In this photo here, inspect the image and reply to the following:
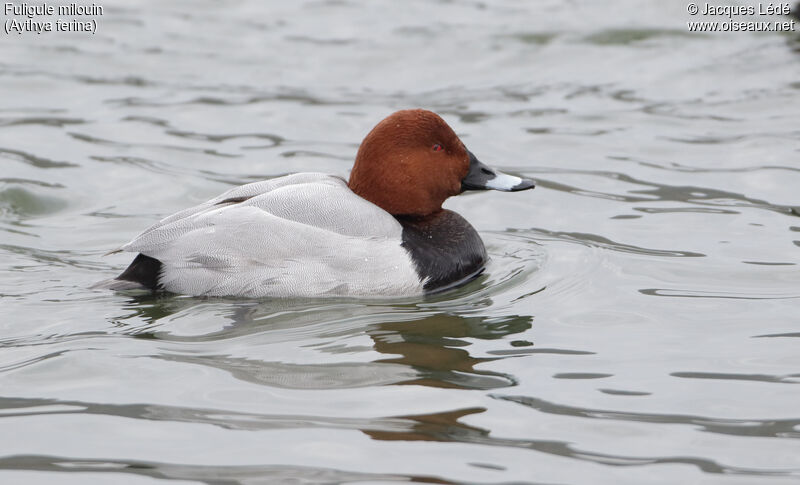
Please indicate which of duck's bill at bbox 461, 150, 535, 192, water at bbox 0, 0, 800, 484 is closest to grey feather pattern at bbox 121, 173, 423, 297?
water at bbox 0, 0, 800, 484

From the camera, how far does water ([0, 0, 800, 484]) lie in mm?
4098

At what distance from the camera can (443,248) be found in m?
5.97

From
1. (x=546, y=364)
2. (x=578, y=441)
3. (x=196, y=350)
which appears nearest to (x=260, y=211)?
(x=196, y=350)

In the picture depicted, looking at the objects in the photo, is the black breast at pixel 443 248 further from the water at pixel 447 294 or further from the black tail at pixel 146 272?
the black tail at pixel 146 272

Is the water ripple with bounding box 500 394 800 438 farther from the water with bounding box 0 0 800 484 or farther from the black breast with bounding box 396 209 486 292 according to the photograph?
the black breast with bounding box 396 209 486 292

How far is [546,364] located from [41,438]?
2.06 metres

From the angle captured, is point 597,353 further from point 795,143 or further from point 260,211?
point 795,143

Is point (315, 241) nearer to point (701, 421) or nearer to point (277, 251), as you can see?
point (277, 251)

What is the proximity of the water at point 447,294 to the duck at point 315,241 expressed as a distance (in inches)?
4.5

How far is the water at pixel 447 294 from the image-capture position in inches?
161

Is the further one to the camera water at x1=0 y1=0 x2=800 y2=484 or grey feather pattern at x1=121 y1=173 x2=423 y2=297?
grey feather pattern at x1=121 y1=173 x2=423 y2=297

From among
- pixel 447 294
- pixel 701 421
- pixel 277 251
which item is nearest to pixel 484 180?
pixel 447 294

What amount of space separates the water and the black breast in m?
0.11

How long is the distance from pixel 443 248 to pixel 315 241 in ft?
2.44
